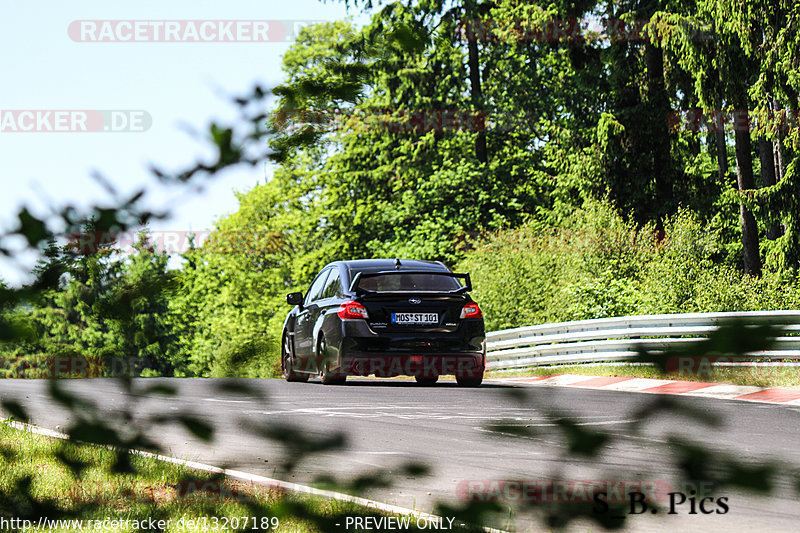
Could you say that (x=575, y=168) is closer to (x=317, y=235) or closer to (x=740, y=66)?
(x=740, y=66)

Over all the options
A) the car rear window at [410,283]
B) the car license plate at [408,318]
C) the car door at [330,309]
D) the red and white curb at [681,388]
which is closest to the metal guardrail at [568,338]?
the red and white curb at [681,388]

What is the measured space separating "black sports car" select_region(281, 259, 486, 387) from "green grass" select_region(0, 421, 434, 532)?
11823 mm

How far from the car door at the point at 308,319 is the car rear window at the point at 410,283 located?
1.18 m

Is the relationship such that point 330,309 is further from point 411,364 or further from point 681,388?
point 681,388

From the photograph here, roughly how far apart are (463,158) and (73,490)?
3923 cm

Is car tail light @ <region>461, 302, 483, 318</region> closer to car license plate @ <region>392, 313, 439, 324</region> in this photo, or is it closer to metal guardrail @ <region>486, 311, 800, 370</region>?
car license plate @ <region>392, 313, 439, 324</region>

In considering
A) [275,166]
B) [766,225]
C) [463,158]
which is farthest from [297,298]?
[463,158]

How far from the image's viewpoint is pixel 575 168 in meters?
35.9

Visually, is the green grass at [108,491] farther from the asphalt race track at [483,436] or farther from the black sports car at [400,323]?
the black sports car at [400,323]

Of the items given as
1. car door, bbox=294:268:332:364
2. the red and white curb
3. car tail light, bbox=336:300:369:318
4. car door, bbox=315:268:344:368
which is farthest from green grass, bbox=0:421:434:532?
car door, bbox=294:268:332:364

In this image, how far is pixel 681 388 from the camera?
189 cm

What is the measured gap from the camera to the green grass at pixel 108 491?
1.91 m

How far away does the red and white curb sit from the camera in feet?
5.72

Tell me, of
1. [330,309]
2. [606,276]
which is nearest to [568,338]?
[606,276]
